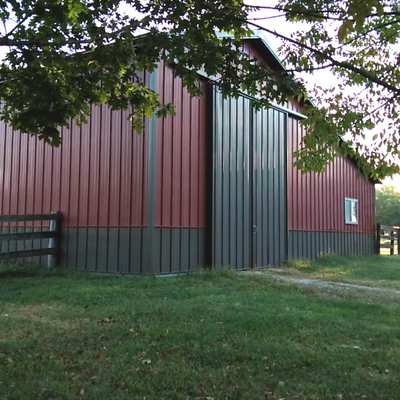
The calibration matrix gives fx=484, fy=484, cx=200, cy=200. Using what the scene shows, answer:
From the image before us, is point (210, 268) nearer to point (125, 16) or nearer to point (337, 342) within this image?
point (337, 342)

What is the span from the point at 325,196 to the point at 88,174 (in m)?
9.26

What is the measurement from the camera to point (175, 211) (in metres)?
10.6

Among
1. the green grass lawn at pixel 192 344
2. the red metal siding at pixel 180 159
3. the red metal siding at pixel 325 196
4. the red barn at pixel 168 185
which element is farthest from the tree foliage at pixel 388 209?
the green grass lawn at pixel 192 344

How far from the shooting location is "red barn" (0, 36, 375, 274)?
1030 centimetres

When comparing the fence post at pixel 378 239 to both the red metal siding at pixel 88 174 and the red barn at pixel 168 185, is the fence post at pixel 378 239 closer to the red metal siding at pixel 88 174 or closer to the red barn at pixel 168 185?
the red barn at pixel 168 185

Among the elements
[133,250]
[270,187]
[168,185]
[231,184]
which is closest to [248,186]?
[231,184]

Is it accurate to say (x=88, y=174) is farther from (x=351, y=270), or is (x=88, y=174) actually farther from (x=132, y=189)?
(x=351, y=270)

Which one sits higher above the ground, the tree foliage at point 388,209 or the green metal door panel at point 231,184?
the tree foliage at point 388,209

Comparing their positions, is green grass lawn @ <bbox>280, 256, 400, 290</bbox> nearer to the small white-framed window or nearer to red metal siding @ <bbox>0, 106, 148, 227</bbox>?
the small white-framed window

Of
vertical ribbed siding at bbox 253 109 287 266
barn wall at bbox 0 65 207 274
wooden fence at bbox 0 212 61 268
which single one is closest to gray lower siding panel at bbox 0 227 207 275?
barn wall at bbox 0 65 207 274

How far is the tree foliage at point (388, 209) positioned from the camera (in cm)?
5743

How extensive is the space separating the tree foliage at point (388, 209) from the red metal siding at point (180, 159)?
5027cm

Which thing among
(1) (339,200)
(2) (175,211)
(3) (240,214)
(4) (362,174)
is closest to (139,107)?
(4) (362,174)

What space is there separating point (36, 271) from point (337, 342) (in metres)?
7.35
